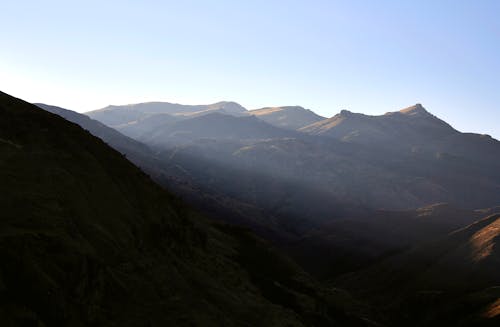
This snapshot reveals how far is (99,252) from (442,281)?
321 feet

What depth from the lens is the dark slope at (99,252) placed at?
27.2 meters

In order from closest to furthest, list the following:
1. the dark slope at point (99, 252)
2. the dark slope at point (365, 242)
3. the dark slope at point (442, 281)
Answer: the dark slope at point (99, 252)
the dark slope at point (442, 281)
the dark slope at point (365, 242)

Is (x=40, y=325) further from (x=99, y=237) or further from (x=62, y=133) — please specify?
(x=62, y=133)

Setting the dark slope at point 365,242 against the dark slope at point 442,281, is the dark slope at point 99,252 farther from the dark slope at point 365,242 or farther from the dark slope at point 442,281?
the dark slope at point 365,242

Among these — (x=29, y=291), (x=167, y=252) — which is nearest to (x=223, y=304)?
(x=167, y=252)

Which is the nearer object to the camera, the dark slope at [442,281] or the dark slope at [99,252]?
the dark slope at [99,252]

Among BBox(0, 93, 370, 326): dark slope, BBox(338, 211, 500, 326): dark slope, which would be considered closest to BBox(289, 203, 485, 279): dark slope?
BBox(338, 211, 500, 326): dark slope

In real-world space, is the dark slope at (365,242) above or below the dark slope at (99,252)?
below

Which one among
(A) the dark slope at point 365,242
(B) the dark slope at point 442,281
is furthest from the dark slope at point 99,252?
(A) the dark slope at point 365,242

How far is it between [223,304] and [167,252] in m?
7.10

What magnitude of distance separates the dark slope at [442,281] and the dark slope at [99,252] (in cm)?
3323

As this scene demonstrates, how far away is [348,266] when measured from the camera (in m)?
154

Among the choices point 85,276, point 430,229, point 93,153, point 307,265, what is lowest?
point 307,265

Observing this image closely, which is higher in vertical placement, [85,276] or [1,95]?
[1,95]
